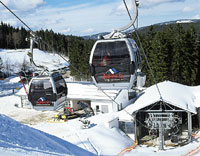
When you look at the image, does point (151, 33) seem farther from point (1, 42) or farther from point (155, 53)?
point (1, 42)

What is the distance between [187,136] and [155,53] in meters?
15.2

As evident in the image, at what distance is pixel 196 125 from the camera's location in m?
21.2

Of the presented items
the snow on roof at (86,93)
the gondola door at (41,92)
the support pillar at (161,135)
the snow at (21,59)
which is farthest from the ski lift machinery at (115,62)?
the snow at (21,59)

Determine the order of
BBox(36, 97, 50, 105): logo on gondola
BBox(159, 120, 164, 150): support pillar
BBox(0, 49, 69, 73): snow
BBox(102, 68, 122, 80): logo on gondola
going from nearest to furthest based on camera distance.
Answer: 1. BBox(102, 68, 122, 80): logo on gondola
2. BBox(36, 97, 50, 105): logo on gondola
3. BBox(159, 120, 164, 150): support pillar
4. BBox(0, 49, 69, 73): snow

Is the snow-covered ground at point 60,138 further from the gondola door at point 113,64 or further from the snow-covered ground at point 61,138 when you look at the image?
the gondola door at point 113,64

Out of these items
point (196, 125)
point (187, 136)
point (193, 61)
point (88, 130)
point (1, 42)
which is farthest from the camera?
point (1, 42)

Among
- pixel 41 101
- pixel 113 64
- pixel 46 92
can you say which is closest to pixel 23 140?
pixel 41 101

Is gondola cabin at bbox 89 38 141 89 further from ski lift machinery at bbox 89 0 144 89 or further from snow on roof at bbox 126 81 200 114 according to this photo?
snow on roof at bbox 126 81 200 114

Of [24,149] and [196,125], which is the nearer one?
[24,149]

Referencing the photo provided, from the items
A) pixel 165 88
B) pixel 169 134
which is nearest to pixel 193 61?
pixel 165 88

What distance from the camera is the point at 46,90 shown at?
9.43 metres

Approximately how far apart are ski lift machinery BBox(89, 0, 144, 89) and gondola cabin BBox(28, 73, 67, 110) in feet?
7.65

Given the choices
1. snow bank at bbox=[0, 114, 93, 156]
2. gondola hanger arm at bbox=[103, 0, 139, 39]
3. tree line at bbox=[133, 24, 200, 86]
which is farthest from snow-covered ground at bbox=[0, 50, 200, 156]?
tree line at bbox=[133, 24, 200, 86]

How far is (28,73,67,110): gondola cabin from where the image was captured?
9.28 m
